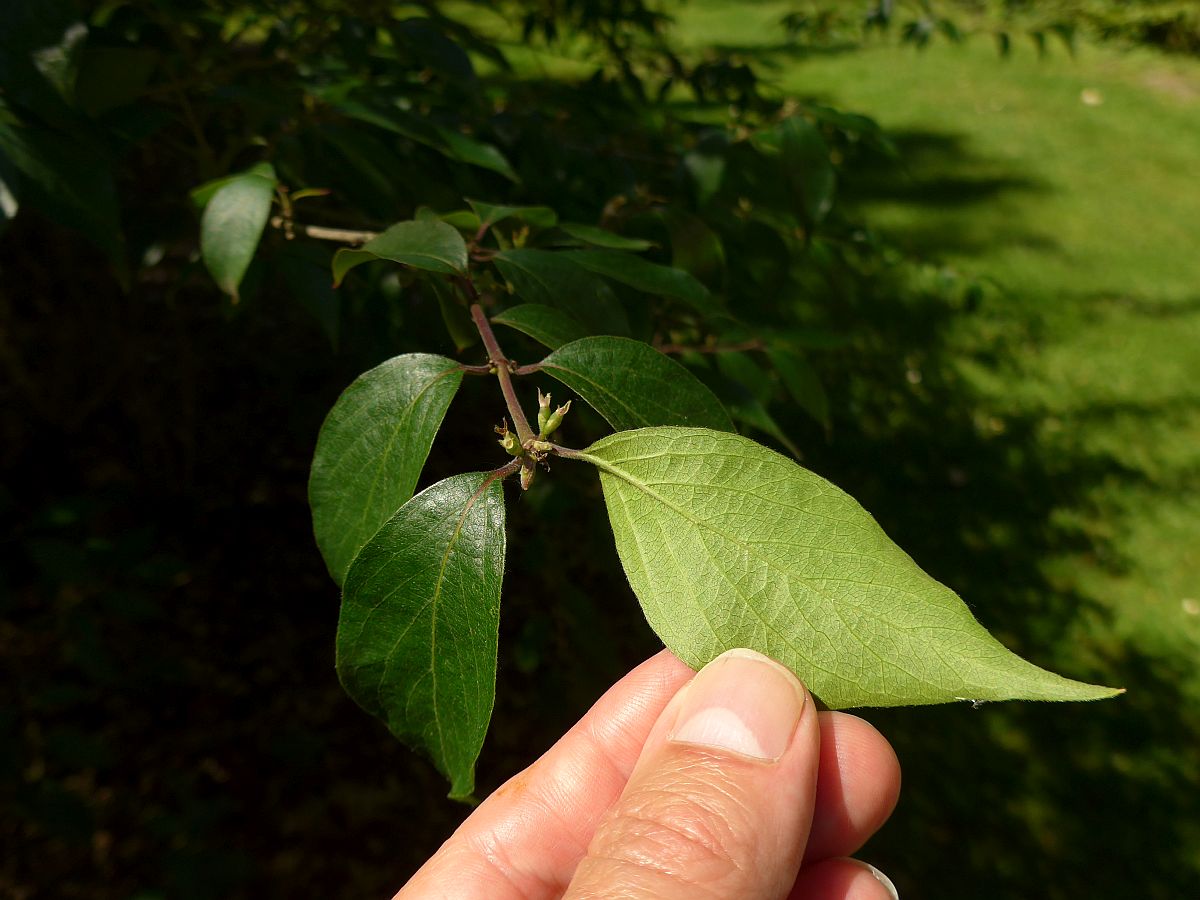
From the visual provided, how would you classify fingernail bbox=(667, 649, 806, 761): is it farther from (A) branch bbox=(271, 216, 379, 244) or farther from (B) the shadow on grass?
(B) the shadow on grass

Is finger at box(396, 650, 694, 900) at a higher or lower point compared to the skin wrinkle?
lower

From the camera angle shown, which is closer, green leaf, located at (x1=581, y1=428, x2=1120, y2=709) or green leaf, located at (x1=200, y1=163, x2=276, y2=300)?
green leaf, located at (x1=581, y1=428, x2=1120, y2=709)

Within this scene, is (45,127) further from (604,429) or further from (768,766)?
(768,766)

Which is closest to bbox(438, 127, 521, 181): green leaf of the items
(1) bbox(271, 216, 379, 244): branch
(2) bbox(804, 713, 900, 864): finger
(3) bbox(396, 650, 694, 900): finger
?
(1) bbox(271, 216, 379, 244): branch

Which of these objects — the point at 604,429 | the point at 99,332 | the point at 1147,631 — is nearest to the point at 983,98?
the point at 1147,631

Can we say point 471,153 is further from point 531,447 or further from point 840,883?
point 840,883

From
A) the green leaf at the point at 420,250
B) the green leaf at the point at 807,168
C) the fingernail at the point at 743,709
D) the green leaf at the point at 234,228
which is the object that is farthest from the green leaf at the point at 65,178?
the green leaf at the point at 807,168

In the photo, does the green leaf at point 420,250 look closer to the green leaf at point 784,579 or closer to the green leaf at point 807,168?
the green leaf at point 784,579
